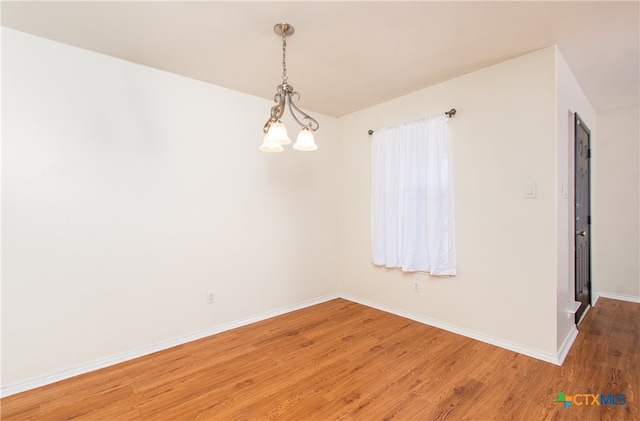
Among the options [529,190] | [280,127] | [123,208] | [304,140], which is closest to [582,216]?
[529,190]

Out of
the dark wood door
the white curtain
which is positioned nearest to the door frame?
the dark wood door

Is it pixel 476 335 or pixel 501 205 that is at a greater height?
pixel 501 205

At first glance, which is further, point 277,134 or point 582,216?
point 582,216

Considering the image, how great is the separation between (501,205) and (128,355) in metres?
3.49

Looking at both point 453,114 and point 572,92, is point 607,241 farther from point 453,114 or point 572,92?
point 453,114

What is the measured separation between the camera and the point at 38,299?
6.94 feet

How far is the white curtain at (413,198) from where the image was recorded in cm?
298

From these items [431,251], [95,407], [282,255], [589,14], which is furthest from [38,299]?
[589,14]

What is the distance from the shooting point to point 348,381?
6.96 feet

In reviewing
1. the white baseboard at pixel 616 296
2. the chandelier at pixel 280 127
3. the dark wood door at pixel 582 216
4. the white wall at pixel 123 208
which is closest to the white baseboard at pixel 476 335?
the dark wood door at pixel 582 216

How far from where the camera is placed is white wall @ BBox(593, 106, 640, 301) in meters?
3.71

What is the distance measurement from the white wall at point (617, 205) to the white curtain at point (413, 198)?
2605mm

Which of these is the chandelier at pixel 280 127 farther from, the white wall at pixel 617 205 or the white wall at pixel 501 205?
the white wall at pixel 617 205

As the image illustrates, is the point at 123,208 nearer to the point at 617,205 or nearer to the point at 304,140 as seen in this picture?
the point at 304,140
